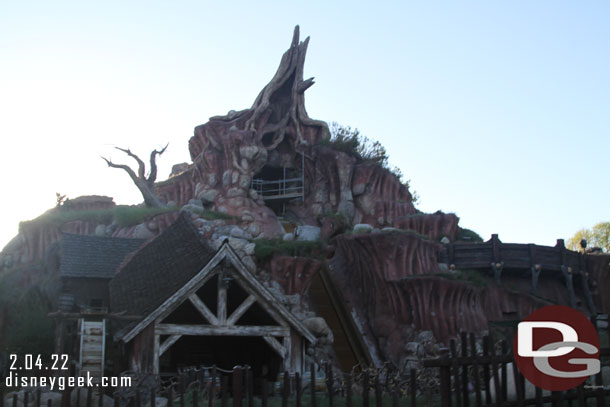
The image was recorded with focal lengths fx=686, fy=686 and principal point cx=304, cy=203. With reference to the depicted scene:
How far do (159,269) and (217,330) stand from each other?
14.9 feet

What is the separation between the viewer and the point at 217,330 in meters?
16.3

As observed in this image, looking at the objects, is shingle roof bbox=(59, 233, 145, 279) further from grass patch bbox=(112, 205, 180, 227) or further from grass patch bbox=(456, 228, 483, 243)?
grass patch bbox=(456, 228, 483, 243)

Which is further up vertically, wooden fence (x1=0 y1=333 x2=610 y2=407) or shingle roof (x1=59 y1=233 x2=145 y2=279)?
shingle roof (x1=59 y1=233 x2=145 y2=279)

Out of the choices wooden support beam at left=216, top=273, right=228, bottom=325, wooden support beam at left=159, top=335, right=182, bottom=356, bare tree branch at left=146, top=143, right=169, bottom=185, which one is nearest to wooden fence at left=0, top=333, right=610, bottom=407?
wooden support beam at left=159, top=335, right=182, bottom=356

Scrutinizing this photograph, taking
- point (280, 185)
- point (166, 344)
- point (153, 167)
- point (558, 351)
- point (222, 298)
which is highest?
point (153, 167)

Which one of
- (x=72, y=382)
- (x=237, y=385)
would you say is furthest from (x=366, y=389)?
(x=72, y=382)

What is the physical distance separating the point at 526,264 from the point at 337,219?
29.3 feet

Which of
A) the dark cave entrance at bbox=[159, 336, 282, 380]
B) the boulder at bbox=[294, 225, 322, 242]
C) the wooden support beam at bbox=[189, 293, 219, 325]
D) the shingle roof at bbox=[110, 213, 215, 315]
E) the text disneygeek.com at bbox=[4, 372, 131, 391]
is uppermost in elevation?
the boulder at bbox=[294, 225, 322, 242]

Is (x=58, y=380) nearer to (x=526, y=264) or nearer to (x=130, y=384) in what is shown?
(x=130, y=384)

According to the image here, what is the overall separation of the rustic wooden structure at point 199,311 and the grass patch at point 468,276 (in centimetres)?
1129

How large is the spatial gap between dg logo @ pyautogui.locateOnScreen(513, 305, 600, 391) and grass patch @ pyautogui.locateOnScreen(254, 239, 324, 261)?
19226 mm

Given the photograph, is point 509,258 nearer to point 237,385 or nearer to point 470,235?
point 470,235

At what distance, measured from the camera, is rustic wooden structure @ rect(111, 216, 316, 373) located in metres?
16.0

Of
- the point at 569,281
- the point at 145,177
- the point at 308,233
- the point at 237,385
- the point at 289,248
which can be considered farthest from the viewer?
the point at 145,177
